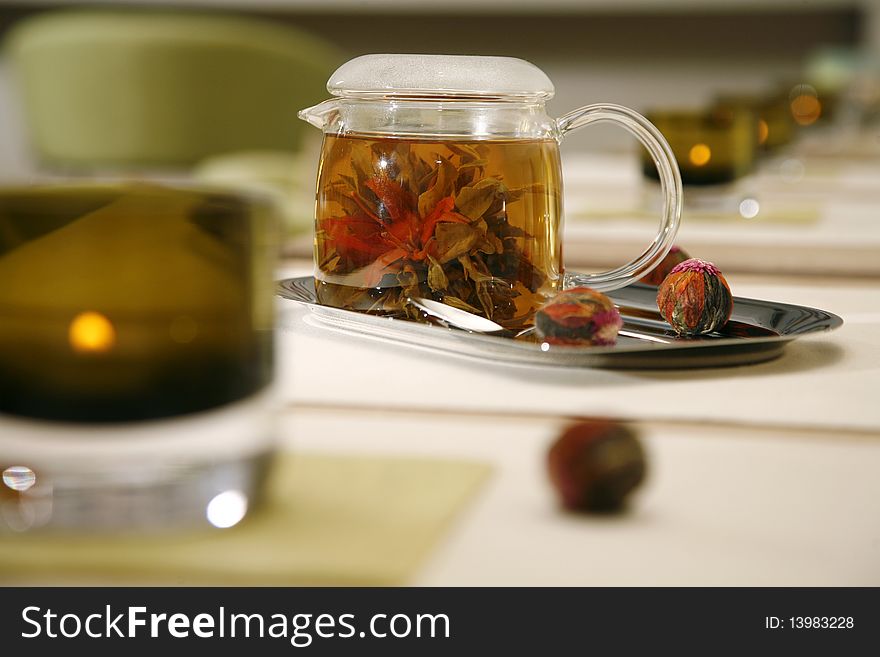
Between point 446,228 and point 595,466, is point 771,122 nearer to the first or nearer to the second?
point 446,228

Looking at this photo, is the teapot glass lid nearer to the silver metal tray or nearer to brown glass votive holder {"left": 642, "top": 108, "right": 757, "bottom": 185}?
the silver metal tray

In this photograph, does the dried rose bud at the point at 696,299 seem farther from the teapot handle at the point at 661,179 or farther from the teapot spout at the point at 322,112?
the teapot spout at the point at 322,112

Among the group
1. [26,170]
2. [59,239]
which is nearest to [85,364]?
[59,239]

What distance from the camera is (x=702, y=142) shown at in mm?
1026

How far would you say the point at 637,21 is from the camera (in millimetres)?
3602

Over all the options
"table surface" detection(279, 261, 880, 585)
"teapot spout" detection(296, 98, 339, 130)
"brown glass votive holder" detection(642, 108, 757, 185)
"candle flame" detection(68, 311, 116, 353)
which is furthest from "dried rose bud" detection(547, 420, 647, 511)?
"brown glass votive holder" detection(642, 108, 757, 185)

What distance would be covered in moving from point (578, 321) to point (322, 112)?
0.56ft

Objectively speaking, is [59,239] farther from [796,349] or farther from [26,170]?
[26,170]

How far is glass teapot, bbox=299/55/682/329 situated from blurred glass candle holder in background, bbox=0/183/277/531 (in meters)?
0.19

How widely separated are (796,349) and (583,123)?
0.44 ft

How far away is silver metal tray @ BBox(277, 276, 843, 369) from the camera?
0.43 meters

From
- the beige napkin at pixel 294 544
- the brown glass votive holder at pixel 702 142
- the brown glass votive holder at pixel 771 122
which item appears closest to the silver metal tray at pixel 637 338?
the beige napkin at pixel 294 544

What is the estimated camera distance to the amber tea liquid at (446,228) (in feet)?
1.59

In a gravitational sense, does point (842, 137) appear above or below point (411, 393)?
above
